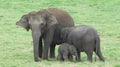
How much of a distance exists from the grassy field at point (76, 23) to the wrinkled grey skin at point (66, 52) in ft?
0.74

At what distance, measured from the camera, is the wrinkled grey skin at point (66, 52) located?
468 inches

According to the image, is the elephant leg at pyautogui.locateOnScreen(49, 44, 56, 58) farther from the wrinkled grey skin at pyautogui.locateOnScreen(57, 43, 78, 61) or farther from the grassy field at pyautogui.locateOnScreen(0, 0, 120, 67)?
the wrinkled grey skin at pyautogui.locateOnScreen(57, 43, 78, 61)

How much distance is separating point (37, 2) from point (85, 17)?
5526mm

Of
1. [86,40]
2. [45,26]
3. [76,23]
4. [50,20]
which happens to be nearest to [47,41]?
[45,26]

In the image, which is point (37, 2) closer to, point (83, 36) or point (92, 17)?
point (92, 17)

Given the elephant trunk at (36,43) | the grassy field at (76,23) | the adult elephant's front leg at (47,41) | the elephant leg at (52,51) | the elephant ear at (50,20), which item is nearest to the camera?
the elephant trunk at (36,43)

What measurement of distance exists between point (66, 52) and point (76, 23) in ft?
26.1

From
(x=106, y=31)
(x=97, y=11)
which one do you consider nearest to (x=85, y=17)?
(x=97, y=11)

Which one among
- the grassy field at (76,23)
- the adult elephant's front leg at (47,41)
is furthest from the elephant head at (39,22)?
the grassy field at (76,23)

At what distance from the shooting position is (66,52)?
11875 mm

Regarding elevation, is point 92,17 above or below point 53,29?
below

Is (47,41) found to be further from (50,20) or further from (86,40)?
(86,40)

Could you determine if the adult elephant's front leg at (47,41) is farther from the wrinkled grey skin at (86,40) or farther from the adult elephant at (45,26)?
the wrinkled grey skin at (86,40)

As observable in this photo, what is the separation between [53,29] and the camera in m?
12.4
